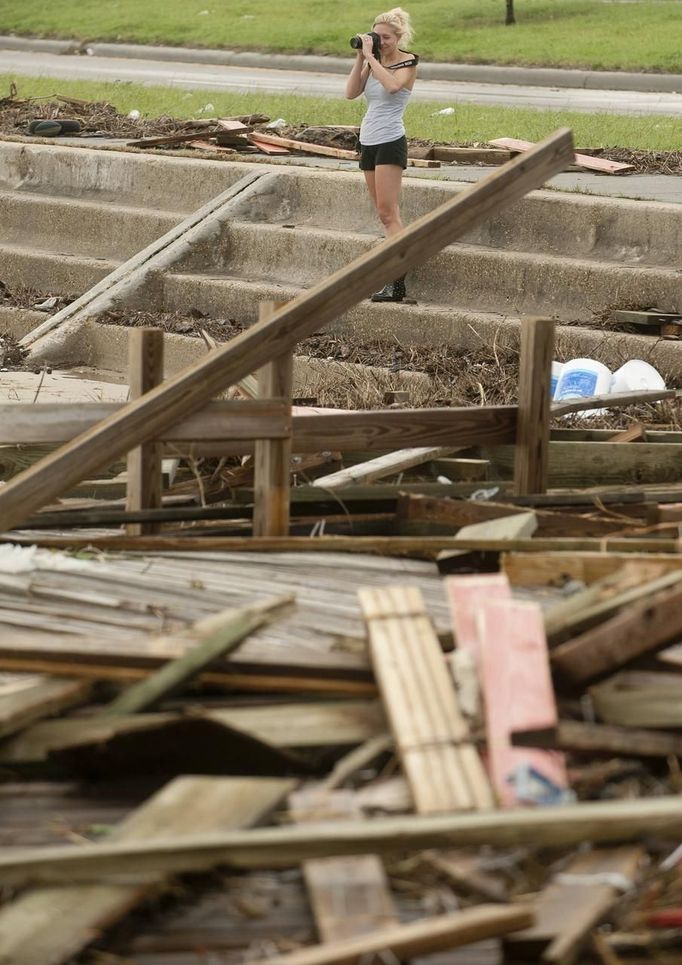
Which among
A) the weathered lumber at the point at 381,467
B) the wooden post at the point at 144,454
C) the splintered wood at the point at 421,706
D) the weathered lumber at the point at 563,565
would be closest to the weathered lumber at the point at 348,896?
the splintered wood at the point at 421,706

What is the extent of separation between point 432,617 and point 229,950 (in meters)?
1.80

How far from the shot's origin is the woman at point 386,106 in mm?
10922

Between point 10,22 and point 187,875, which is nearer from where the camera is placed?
point 187,875

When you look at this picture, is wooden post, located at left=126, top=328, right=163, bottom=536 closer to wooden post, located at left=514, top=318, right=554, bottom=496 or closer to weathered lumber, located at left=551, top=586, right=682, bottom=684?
wooden post, located at left=514, top=318, right=554, bottom=496

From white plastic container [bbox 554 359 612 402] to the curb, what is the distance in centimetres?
1542

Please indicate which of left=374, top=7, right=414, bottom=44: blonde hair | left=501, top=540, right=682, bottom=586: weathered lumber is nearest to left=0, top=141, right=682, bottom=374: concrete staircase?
left=374, top=7, right=414, bottom=44: blonde hair

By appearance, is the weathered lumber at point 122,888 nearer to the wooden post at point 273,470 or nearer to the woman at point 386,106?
the wooden post at point 273,470

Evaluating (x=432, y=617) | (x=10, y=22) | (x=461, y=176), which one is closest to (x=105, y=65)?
(x=10, y=22)

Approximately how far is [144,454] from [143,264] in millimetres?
7502

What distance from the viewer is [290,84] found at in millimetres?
25422

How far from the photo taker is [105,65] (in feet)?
98.3

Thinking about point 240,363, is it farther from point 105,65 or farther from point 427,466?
point 105,65

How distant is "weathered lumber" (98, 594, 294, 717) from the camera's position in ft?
12.7

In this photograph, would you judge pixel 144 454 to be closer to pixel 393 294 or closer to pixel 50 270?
pixel 393 294
